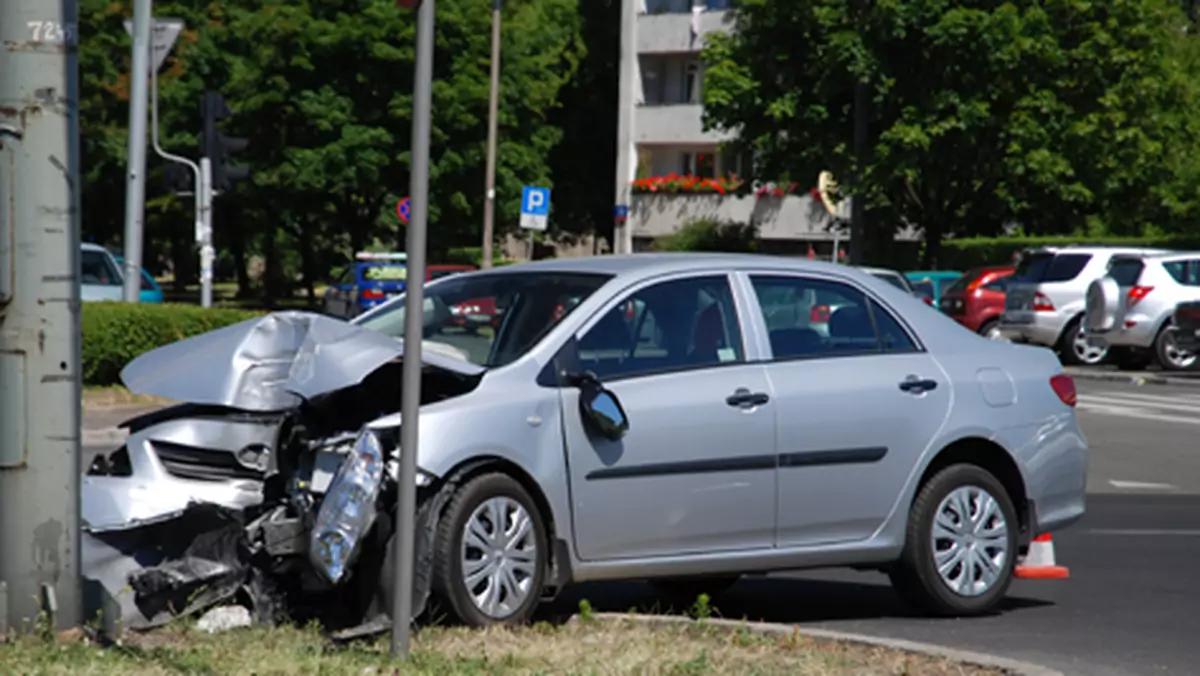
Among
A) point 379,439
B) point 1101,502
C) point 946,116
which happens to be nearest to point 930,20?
point 946,116

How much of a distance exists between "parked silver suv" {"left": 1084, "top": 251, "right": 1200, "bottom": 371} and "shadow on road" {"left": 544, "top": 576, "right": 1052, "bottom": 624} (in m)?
20.5

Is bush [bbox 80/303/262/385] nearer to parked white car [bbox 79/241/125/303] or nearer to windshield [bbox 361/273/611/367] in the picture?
parked white car [bbox 79/241/125/303]

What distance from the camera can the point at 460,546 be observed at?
24.2 ft

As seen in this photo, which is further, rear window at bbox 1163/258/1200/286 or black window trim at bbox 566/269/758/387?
rear window at bbox 1163/258/1200/286

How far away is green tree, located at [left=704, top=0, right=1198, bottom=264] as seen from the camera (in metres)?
40.9

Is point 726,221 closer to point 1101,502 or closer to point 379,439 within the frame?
point 1101,502

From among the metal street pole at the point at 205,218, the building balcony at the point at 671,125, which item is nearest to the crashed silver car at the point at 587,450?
the metal street pole at the point at 205,218

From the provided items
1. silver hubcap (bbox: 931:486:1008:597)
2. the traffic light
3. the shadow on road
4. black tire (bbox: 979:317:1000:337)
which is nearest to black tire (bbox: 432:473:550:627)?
the shadow on road

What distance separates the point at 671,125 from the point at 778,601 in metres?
57.7

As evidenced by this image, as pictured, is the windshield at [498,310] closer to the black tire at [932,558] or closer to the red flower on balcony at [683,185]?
the black tire at [932,558]

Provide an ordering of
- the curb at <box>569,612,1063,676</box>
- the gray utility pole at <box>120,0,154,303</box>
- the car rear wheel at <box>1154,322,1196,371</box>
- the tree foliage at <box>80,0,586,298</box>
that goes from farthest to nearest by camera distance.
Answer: the tree foliage at <box>80,0,586,298</box>
the car rear wheel at <box>1154,322,1196,371</box>
the gray utility pole at <box>120,0,154,303</box>
the curb at <box>569,612,1063,676</box>

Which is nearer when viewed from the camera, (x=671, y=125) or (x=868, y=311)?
(x=868, y=311)

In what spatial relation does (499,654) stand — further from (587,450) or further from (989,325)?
(989,325)

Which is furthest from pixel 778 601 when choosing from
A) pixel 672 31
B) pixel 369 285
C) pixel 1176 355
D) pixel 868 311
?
pixel 672 31
